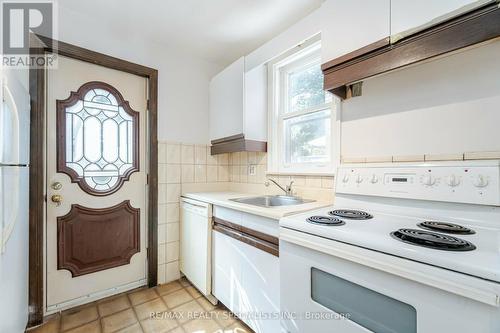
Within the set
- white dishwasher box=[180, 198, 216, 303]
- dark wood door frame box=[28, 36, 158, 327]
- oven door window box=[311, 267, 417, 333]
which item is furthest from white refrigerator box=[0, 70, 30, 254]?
oven door window box=[311, 267, 417, 333]

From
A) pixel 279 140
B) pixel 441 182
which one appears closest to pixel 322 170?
pixel 279 140

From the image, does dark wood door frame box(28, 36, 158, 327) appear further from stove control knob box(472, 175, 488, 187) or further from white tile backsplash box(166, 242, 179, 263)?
stove control knob box(472, 175, 488, 187)

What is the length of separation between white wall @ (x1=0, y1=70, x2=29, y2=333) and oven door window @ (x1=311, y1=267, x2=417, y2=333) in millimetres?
1375

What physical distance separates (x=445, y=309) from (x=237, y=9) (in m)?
1.99

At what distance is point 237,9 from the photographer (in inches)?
65.4

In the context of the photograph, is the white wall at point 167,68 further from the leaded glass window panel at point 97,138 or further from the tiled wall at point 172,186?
the leaded glass window panel at point 97,138

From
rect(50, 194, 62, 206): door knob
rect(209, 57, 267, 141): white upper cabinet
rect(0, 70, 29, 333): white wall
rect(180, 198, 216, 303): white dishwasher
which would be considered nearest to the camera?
rect(0, 70, 29, 333): white wall

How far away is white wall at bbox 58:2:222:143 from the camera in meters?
1.76

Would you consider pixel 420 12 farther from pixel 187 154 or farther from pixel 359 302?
pixel 187 154

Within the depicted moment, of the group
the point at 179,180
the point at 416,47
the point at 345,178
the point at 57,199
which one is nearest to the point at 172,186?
the point at 179,180

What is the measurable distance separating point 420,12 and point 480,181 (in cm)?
75

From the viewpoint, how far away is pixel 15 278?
1221 mm

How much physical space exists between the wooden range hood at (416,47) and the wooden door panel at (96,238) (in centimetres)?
195

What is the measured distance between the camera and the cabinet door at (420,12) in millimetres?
835
